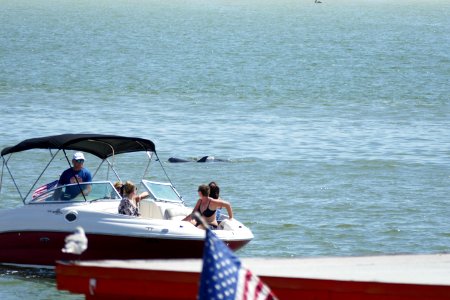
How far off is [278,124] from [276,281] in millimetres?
29787

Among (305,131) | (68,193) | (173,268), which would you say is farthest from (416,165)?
(173,268)

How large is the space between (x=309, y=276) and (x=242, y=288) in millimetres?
2922

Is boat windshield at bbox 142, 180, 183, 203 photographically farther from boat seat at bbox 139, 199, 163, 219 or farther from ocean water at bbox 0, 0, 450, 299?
ocean water at bbox 0, 0, 450, 299

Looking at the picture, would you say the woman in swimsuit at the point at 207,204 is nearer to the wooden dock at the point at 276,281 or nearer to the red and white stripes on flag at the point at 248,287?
the wooden dock at the point at 276,281

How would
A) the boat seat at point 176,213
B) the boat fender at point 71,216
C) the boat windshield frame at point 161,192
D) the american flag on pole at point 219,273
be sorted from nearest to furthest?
the american flag on pole at point 219,273, the boat fender at point 71,216, the boat seat at point 176,213, the boat windshield frame at point 161,192

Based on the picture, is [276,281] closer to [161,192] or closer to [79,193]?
[79,193]

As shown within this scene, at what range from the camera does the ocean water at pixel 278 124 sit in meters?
24.9

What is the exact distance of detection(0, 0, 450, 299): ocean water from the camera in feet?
81.8

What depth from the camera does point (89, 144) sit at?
21.1 meters

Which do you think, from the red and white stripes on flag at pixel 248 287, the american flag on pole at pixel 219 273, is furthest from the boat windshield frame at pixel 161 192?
the american flag on pole at pixel 219 273

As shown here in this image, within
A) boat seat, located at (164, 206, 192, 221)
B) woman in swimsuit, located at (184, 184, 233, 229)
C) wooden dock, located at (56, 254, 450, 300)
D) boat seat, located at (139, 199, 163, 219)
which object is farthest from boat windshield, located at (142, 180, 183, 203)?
wooden dock, located at (56, 254, 450, 300)

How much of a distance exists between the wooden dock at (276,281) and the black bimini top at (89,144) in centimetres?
791

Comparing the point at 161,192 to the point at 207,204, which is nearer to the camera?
the point at 207,204

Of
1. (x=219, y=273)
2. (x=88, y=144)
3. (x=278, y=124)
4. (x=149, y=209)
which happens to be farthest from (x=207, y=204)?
(x=278, y=124)
